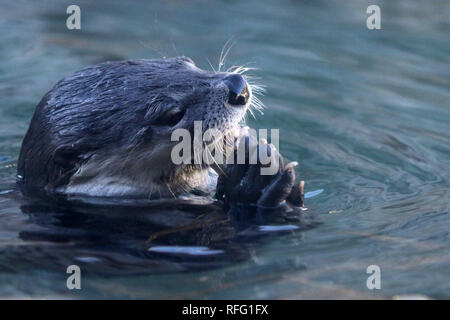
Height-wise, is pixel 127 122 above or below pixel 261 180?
above

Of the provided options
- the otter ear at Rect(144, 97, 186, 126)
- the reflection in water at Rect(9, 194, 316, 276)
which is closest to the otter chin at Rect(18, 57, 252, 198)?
the otter ear at Rect(144, 97, 186, 126)

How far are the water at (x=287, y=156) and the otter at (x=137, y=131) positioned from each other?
145 millimetres

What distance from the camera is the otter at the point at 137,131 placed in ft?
14.3

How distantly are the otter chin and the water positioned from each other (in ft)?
0.57

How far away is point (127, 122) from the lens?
4387 millimetres

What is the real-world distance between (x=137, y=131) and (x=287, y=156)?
1.84 metres

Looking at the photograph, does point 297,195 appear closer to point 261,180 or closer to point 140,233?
point 261,180

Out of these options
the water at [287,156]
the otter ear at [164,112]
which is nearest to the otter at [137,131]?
the otter ear at [164,112]

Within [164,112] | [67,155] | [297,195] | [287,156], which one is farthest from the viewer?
[287,156]

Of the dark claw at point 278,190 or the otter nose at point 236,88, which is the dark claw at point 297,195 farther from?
the otter nose at point 236,88

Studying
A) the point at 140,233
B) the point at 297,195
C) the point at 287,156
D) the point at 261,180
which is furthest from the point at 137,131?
the point at 287,156

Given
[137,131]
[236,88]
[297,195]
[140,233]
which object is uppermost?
[236,88]

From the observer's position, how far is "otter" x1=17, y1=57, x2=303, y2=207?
437 centimetres
